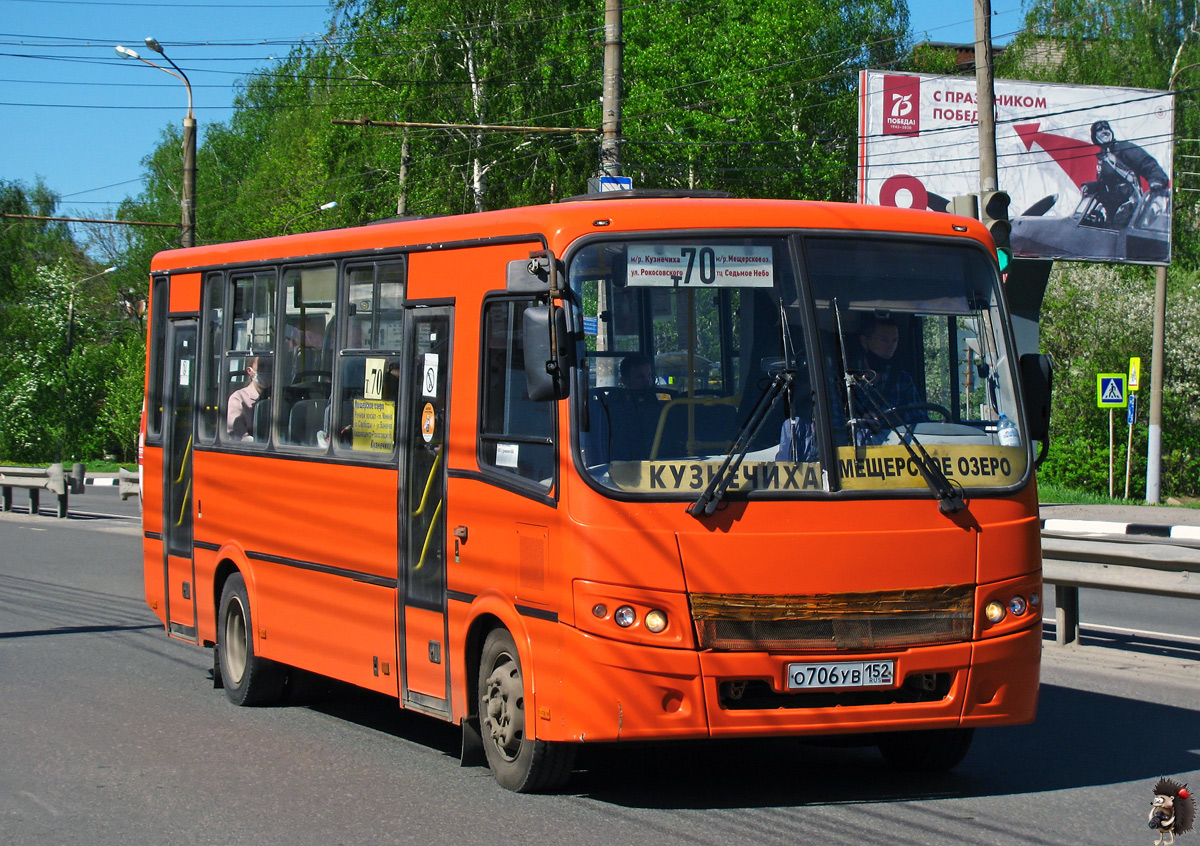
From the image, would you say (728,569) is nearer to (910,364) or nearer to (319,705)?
(910,364)

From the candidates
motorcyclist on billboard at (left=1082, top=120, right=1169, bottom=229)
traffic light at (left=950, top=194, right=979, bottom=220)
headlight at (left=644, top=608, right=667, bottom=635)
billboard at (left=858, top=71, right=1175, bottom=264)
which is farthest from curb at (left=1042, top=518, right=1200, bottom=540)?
motorcyclist on billboard at (left=1082, top=120, right=1169, bottom=229)

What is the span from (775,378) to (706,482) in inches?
22.7

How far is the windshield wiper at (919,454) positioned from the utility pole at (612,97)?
12265 mm

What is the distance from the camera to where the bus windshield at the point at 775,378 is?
640 centimetres

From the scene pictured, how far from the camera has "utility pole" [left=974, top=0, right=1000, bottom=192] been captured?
1959 cm

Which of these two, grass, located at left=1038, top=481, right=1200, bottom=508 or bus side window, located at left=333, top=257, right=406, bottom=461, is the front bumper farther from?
grass, located at left=1038, top=481, right=1200, bottom=508

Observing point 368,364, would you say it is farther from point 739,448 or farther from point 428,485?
point 739,448

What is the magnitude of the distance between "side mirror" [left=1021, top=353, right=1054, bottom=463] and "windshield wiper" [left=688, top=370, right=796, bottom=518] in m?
1.23

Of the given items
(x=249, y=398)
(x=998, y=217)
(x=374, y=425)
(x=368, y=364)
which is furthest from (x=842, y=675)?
(x=249, y=398)

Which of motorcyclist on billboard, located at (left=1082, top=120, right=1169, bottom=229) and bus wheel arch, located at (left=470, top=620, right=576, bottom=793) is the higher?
motorcyclist on billboard, located at (left=1082, top=120, right=1169, bottom=229)

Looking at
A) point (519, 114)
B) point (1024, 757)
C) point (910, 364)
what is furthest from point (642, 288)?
point (519, 114)

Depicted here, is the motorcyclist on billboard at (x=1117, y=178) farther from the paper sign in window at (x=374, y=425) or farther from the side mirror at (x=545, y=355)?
the side mirror at (x=545, y=355)

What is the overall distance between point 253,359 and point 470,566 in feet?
10.6

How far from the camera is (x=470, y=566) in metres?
7.18
